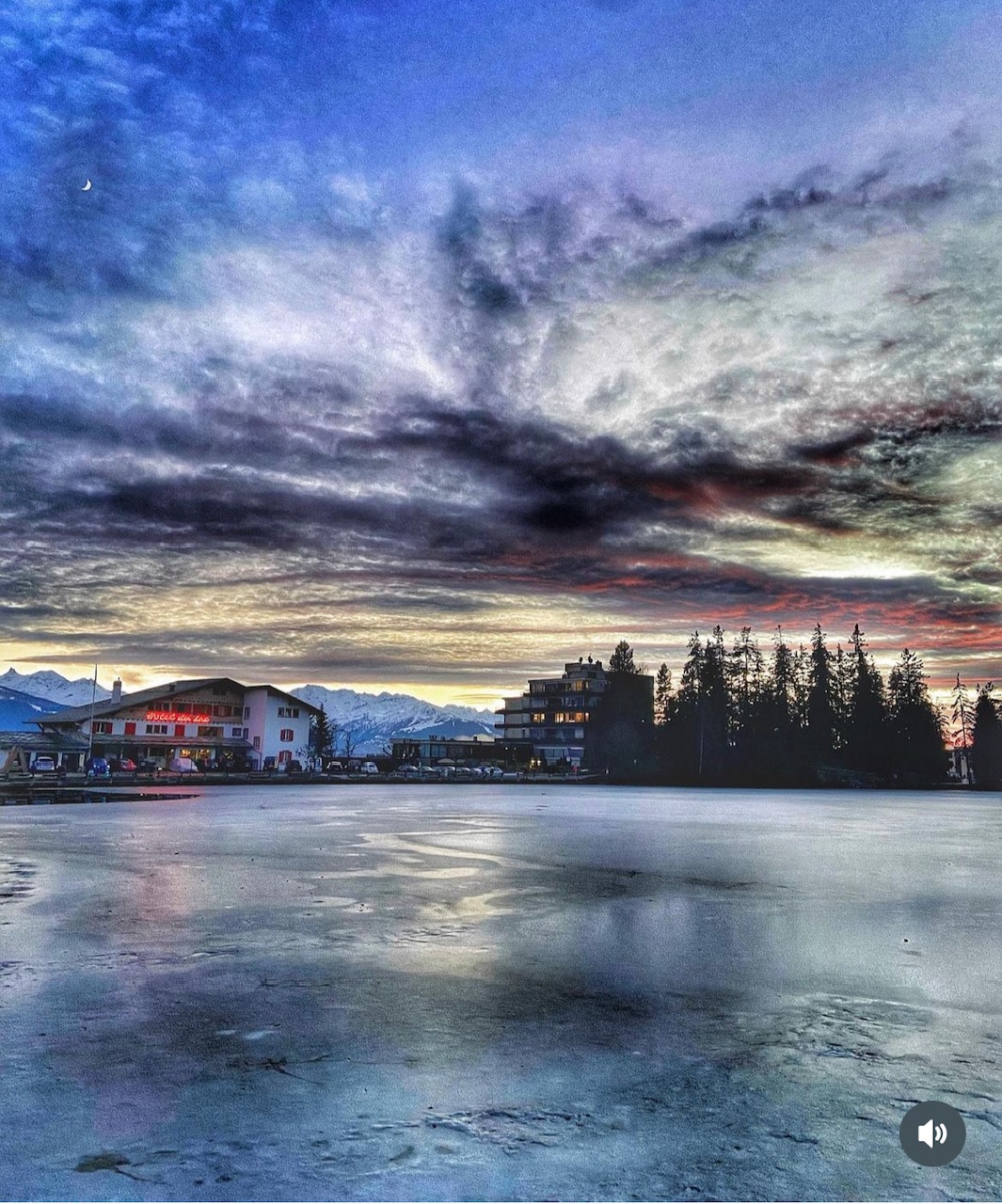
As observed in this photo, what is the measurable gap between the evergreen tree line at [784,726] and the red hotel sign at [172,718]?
62441mm

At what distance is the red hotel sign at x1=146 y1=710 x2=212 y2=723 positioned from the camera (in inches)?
4444

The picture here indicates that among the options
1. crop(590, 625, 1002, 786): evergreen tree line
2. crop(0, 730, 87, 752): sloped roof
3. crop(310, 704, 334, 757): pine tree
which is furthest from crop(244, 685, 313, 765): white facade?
crop(590, 625, 1002, 786): evergreen tree line

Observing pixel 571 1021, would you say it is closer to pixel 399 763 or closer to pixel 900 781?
pixel 399 763

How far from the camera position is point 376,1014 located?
332 inches

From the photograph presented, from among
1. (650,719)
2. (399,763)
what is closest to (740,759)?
(650,719)

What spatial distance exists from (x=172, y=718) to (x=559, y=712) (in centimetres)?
9303

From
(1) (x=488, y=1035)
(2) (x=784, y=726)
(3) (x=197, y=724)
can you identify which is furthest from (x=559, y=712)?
(1) (x=488, y=1035)

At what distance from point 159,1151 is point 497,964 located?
18.4 ft

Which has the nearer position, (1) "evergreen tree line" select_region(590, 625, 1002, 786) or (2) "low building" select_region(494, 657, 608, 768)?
(1) "evergreen tree line" select_region(590, 625, 1002, 786)

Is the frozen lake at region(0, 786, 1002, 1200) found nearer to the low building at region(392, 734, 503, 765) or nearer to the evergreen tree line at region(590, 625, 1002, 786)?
the evergreen tree line at region(590, 625, 1002, 786)

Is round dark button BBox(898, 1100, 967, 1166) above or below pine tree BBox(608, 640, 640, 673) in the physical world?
below

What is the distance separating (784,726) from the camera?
14200 cm

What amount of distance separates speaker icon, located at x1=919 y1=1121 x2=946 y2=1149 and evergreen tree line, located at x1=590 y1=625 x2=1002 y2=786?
130389mm

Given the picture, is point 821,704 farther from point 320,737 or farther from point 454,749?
point 320,737
